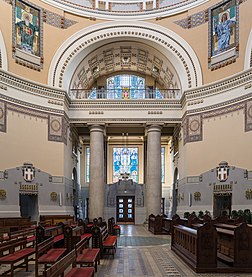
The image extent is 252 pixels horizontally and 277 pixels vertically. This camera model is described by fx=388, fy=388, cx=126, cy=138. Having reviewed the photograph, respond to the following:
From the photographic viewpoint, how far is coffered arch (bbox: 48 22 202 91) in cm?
2320

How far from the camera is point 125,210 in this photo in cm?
3070

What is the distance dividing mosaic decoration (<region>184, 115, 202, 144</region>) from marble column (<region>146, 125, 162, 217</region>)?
8.16ft

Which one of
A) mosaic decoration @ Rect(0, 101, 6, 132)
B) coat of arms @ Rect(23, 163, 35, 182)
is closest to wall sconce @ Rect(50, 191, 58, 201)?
coat of arms @ Rect(23, 163, 35, 182)

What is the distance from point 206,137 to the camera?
854 inches

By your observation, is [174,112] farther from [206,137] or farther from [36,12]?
[36,12]

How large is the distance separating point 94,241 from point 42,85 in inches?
533

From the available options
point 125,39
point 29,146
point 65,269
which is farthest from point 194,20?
point 65,269

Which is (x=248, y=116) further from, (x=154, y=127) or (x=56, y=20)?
(x=56, y=20)

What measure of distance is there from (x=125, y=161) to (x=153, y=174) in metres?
10.4

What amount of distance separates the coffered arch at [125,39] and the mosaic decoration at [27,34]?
129 cm

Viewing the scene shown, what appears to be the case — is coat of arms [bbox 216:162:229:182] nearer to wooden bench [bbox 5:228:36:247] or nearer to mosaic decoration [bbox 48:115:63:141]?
mosaic decoration [bbox 48:115:63:141]

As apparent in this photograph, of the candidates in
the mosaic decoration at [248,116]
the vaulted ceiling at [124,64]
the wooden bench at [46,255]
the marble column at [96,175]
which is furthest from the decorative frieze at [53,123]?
the wooden bench at [46,255]

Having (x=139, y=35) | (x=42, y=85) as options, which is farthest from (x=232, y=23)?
(x=42, y=85)

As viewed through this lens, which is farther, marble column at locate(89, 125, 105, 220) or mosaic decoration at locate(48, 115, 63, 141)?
marble column at locate(89, 125, 105, 220)
